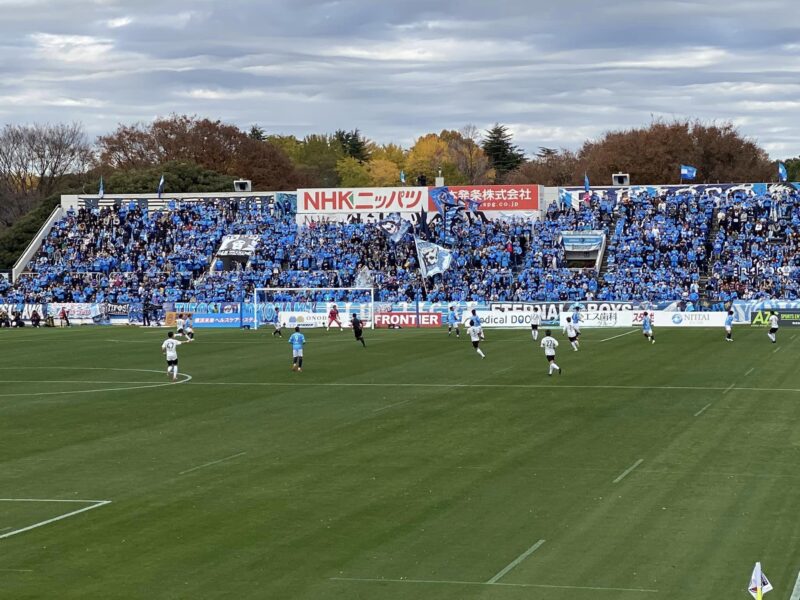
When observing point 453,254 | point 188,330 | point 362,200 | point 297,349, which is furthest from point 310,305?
point 297,349

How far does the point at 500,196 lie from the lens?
91312mm

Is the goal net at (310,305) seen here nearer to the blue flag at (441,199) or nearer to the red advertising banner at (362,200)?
the red advertising banner at (362,200)

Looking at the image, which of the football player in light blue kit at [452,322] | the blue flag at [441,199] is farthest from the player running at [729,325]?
the blue flag at [441,199]

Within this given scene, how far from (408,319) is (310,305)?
6.64 metres

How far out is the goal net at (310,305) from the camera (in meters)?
77.3

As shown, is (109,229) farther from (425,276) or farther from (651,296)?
(651,296)

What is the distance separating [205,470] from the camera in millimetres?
26453

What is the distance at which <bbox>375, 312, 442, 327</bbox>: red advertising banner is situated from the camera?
76.2 metres

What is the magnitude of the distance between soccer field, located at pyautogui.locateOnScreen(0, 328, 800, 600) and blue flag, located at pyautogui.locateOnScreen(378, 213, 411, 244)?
42.5 metres

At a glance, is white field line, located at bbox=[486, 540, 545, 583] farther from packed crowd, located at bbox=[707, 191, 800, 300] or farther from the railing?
the railing

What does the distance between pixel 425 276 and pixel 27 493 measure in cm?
6051

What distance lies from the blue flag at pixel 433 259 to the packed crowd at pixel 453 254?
24.2 inches

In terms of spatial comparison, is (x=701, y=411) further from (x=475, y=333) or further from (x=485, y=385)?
(x=475, y=333)

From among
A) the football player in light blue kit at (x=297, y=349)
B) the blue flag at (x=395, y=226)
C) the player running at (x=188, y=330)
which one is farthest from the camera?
the blue flag at (x=395, y=226)
